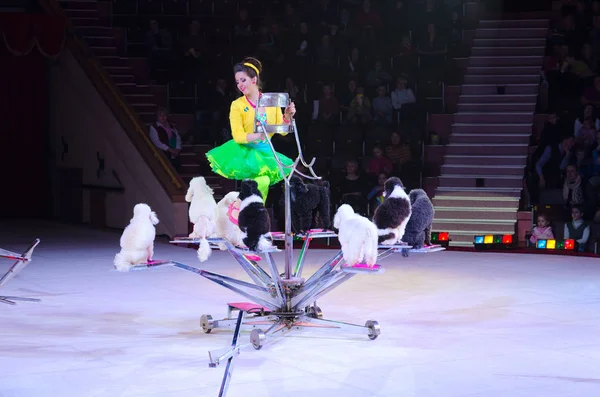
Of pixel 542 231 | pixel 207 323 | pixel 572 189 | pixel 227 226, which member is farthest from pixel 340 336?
pixel 572 189

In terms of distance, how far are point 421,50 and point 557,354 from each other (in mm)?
9715

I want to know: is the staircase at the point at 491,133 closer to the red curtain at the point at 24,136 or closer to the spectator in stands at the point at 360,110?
the spectator in stands at the point at 360,110

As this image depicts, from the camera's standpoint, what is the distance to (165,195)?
12.7 metres

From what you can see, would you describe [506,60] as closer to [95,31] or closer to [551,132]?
[551,132]

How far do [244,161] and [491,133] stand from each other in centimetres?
879

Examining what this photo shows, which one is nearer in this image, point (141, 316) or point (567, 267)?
point (141, 316)

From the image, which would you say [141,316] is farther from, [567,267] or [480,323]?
[567,267]

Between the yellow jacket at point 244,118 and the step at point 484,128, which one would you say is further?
the step at point 484,128

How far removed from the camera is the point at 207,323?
6668mm

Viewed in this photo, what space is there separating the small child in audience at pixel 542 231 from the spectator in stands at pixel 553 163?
1834 millimetres

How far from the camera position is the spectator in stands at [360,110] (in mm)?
14297

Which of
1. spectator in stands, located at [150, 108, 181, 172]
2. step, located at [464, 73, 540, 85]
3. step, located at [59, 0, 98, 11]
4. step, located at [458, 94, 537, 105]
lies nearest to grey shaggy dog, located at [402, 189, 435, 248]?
Answer: spectator in stands, located at [150, 108, 181, 172]

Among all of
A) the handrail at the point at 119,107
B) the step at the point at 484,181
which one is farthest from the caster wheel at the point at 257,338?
the step at the point at 484,181

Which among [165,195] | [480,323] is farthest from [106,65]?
[480,323]
